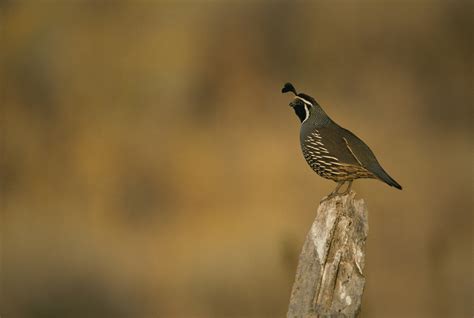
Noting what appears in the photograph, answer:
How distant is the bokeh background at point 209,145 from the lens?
10516mm

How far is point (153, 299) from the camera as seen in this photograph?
1037cm

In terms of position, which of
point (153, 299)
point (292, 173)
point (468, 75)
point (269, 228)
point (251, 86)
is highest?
point (468, 75)

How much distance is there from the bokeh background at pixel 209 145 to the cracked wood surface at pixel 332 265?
533 cm

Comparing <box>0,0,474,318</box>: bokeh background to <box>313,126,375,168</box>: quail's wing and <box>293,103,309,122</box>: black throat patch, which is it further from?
<box>313,126,375,168</box>: quail's wing

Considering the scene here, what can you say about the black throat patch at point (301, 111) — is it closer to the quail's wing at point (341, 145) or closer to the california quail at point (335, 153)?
the california quail at point (335, 153)

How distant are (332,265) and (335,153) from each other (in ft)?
4.59

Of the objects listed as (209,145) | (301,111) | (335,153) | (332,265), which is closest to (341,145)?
(335,153)

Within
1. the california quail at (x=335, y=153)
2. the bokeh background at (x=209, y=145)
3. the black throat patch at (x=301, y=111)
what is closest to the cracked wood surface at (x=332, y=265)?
the california quail at (x=335, y=153)

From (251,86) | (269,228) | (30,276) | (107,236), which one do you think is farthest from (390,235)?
(30,276)

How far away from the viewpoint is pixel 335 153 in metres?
5.84

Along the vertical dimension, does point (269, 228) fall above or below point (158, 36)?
below

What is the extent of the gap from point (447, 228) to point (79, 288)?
13.0ft

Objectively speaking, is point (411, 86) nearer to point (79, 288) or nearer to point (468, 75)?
point (468, 75)

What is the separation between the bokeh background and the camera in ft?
34.5
